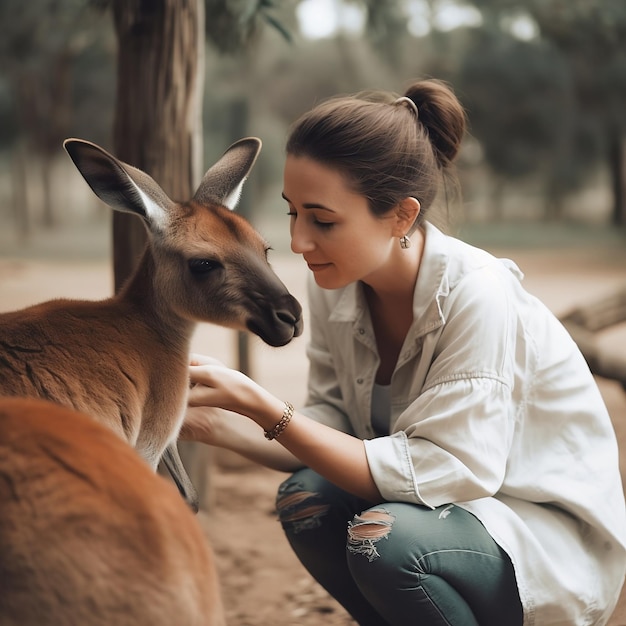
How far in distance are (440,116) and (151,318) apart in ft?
3.11

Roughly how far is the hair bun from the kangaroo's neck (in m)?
0.84

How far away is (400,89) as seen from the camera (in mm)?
13125

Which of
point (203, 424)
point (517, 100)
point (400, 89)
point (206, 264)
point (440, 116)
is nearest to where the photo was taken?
point (206, 264)

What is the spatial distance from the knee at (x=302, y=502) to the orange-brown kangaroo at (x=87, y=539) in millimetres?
1135

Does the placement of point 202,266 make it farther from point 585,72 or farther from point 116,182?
point 585,72

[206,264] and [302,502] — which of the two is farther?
[302,502]

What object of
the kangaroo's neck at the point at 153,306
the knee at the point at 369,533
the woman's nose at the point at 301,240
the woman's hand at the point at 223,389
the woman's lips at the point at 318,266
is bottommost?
the knee at the point at 369,533

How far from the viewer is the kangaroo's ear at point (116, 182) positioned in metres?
2.02

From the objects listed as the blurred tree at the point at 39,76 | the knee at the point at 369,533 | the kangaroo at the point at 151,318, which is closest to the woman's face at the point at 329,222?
the kangaroo at the point at 151,318

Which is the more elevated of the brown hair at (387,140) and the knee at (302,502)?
the brown hair at (387,140)

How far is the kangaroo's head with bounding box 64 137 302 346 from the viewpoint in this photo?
2.13 meters

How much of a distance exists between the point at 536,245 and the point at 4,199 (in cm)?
905

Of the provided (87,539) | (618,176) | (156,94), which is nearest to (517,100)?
(618,176)

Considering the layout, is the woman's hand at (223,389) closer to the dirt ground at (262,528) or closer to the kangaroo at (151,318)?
the kangaroo at (151,318)
